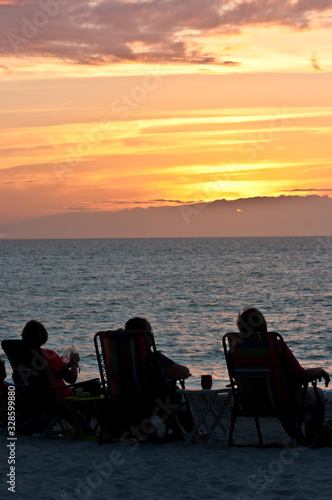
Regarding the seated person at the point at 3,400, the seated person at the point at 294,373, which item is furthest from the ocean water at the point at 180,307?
the seated person at the point at 294,373

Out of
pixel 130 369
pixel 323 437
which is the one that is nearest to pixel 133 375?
pixel 130 369

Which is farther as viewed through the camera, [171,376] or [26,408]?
[26,408]

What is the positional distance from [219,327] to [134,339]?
20669 mm

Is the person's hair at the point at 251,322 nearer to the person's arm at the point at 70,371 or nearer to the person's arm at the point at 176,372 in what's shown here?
the person's arm at the point at 176,372

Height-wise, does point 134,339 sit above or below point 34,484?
above

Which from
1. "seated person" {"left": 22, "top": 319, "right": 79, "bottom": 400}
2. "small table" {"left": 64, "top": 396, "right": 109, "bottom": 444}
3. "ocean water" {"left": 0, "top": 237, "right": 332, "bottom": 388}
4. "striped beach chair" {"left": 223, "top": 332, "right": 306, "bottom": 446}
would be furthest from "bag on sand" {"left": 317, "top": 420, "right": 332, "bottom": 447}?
"ocean water" {"left": 0, "top": 237, "right": 332, "bottom": 388}

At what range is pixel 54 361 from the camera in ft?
22.2

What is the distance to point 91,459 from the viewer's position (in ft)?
19.5

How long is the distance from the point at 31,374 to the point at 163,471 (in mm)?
1774

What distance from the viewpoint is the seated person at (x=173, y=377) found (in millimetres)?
6398

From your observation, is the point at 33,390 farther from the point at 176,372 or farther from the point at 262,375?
the point at 262,375

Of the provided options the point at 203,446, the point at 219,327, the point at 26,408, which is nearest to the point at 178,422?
the point at 203,446

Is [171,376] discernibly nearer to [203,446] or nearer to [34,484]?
[203,446]

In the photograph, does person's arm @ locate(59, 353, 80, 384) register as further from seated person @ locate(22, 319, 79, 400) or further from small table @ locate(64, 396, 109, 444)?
small table @ locate(64, 396, 109, 444)
